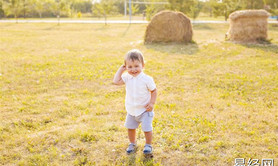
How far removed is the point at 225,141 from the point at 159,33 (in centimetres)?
1185

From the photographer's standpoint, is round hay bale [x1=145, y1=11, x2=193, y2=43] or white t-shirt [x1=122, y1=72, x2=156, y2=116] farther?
round hay bale [x1=145, y1=11, x2=193, y2=43]

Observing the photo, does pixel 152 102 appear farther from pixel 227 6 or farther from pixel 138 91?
pixel 227 6

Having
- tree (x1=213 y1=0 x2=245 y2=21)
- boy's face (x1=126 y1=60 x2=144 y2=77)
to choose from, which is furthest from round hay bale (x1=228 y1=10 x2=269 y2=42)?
tree (x1=213 y1=0 x2=245 y2=21)

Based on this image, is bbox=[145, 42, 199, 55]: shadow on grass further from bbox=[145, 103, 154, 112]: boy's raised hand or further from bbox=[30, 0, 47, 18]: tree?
bbox=[30, 0, 47, 18]: tree

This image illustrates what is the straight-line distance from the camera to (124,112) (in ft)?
17.9

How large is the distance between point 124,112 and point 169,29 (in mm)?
10717

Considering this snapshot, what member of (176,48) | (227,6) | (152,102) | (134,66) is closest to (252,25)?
(176,48)

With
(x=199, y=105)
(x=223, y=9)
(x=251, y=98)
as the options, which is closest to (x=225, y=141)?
(x=199, y=105)

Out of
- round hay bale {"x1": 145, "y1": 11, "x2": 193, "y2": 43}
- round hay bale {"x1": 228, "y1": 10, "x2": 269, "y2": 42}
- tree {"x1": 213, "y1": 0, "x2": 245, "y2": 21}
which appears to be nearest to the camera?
round hay bale {"x1": 228, "y1": 10, "x2": 269, "y2": 42}

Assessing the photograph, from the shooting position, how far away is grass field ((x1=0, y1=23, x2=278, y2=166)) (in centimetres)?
393

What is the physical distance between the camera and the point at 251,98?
6.18 metres

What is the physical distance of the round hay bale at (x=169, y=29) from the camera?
49.5 ft

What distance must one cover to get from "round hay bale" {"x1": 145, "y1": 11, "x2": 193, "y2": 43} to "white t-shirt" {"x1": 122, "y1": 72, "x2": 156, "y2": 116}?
11960mm

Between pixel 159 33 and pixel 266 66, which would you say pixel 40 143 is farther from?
pixel 159 33
